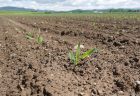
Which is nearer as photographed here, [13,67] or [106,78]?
[106,78]

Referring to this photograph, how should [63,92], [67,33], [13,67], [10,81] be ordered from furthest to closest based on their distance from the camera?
[67,33] < [13,67] < [10,81] < [63,92]

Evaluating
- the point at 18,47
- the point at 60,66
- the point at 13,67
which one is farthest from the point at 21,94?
the point at 18,47

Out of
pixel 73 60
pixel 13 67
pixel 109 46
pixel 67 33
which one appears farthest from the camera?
pixel 67 33

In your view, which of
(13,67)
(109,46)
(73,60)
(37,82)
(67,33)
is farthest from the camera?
(67,33)

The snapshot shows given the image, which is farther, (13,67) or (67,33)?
(67,33)

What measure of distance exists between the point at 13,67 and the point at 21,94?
191 centimetres

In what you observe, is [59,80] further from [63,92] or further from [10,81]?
[10,81]

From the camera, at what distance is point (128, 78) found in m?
5.39

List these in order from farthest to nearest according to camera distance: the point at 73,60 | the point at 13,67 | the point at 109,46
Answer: the point at 109,46 → the point at 13,67 → the point at 73,60

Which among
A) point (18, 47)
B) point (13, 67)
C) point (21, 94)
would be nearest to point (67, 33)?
point (18, 47)

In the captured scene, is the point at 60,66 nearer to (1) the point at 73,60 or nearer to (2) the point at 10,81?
(1) the point at 73,60

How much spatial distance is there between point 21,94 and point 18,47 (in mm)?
4141

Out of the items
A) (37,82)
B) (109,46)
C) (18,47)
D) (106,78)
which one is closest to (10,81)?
(37,82)

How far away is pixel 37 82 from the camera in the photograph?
5.21 m
